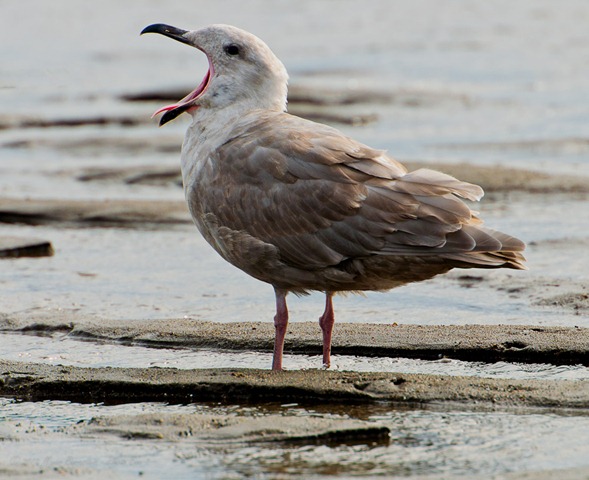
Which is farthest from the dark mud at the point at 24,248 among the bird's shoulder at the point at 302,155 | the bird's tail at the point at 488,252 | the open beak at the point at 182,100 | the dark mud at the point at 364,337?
the bird's tail at the point at 488,252

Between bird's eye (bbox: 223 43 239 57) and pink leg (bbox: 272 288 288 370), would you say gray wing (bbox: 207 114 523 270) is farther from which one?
bird's eye (bbox: 223 43 239 57)

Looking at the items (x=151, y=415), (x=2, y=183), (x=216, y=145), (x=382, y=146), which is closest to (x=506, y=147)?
(x=382, y=146)

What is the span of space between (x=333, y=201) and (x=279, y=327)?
706mm

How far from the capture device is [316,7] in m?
24.8

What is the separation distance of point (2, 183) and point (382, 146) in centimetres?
382

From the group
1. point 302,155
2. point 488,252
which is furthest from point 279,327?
point 488,252

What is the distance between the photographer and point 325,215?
19.5ft

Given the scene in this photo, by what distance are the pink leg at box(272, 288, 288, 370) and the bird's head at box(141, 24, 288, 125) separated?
1223 millimetres

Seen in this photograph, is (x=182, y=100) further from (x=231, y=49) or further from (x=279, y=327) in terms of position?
(x=279, y=327)

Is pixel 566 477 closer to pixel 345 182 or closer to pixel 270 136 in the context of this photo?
pixel 345 182

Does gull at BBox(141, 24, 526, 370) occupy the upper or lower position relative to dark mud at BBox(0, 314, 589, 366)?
upper

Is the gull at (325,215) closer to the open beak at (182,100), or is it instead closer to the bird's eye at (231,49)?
the open beak at (182,100)

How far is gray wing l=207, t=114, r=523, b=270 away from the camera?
573 centimetres

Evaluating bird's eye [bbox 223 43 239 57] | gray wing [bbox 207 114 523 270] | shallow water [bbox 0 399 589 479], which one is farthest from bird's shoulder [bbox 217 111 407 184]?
shallow water [bbox 0 399 589 479]
